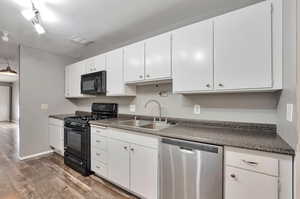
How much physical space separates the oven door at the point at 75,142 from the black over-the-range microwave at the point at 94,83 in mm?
761

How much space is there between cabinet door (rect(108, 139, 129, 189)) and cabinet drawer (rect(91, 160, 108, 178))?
0.33 feet

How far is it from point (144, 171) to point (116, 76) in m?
1.55

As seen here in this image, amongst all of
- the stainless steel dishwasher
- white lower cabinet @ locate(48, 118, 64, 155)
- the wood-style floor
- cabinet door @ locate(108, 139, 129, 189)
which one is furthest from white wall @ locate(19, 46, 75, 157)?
the stainless steel dishwasher

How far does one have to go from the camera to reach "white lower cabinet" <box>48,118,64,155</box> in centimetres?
314

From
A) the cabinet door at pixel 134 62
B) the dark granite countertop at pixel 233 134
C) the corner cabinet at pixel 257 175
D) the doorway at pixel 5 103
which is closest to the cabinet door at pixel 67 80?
the dark granite countertop at pixel 233 134

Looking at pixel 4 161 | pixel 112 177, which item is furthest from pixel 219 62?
pixel 4 161

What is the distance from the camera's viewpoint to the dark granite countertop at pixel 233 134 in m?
1.12

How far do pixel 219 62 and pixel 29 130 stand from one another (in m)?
3.87

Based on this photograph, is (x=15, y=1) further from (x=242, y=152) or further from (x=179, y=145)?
(x=242, y=152)

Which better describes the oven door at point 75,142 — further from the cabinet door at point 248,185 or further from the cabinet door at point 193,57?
the cabinet door at point 248,185

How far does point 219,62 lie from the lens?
1562 mm

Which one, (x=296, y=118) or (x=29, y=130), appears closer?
(x=296, y=118)

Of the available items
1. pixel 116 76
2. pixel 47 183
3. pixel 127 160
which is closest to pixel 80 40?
pixel 116 76

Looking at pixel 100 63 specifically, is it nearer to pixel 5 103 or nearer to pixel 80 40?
pixel 80 40
